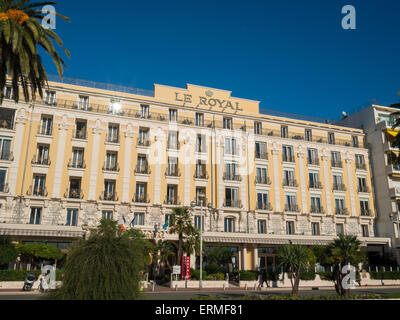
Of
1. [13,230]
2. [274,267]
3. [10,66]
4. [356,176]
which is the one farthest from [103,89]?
[356,176]

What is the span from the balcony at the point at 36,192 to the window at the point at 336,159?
3675 centimetres

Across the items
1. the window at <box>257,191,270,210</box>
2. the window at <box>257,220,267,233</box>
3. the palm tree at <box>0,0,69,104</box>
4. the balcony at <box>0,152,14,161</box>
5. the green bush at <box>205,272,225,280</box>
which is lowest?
the green bush at <box>205,272,225,280</box>

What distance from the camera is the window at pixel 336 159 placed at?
172 feet

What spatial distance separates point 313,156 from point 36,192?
34.7 meters

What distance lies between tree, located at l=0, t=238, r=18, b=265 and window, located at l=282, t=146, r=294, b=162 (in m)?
33.1

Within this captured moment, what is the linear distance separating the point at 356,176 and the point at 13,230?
1691 inches

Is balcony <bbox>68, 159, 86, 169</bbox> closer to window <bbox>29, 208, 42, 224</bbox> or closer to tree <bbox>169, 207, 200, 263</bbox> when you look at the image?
window <bbox>29, 208, 42, 224</bbox>

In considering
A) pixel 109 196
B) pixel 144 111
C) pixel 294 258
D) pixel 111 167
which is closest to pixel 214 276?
pixel 294 258

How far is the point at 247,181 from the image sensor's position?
155 feet

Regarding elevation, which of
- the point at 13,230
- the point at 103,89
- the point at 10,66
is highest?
the point at 103,89

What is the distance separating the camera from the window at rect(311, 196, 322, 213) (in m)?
49.3

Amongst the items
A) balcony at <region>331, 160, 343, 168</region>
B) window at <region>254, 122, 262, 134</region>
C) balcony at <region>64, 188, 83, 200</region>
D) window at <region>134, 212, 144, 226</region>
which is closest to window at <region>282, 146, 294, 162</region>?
window at <region>254, 122, 262, 134</region>

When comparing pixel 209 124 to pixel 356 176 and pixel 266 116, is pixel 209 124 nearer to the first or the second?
pixel 266 116

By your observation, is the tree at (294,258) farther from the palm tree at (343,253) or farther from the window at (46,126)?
the window at (46,126)
